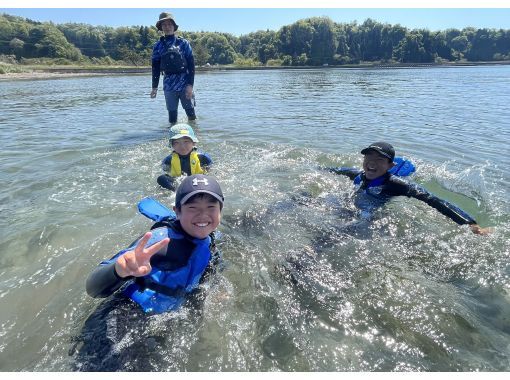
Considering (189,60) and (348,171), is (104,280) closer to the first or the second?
(348,171)

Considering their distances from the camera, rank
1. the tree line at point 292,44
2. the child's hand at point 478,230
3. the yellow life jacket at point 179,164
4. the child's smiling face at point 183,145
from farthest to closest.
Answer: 1. the tree line at point 292,44
2. the yellow life jacket at point 179,164
3. the child's smiling face at point 183,145
4. the child's hand at point 478,230

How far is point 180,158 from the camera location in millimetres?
6250

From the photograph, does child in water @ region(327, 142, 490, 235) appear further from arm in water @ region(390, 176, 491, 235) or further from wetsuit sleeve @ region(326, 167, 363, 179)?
wetsuit sleeve @ region(326, 167, 363, 179)

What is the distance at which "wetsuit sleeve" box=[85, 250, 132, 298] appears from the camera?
2672 mm

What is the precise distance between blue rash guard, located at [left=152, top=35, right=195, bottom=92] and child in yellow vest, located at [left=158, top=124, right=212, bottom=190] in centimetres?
463

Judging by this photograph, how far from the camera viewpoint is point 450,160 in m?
8.27

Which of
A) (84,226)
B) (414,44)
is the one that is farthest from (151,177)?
(414,44)

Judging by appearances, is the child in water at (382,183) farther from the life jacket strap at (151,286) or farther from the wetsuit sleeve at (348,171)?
the life jacket strap at (151,286)

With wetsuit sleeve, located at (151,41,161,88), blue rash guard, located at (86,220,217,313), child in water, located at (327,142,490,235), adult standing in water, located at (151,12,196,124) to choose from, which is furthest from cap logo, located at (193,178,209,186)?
wetsuit sleeve, located at (151,41,161,88)

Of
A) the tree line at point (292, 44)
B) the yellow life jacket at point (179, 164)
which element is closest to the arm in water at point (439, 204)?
the yellow life jacket at point (179, 164)

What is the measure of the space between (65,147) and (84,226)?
16.1ft

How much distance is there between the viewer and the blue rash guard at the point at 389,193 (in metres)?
4.92

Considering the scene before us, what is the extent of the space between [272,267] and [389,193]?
8.22 ft

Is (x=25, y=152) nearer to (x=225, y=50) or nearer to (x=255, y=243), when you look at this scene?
(x=255, y=243)
